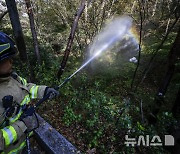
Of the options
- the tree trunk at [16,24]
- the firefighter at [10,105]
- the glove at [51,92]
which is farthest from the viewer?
the tree trunk at [16,24]

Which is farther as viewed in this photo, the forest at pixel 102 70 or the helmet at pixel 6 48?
the forest at pixel 102 70

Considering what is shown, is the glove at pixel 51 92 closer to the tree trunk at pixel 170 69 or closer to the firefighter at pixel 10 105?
the firefighter at pixel 10 105

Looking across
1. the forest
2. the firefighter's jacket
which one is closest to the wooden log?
the forest

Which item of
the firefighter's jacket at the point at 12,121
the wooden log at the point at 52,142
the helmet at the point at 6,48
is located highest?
the helmet at the point at 6,48

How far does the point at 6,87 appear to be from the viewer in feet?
8.18

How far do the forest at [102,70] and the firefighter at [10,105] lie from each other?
1.63m

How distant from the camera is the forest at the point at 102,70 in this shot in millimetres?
4277

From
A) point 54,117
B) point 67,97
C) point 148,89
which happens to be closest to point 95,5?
point 148,89

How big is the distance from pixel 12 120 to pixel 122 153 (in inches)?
91.5

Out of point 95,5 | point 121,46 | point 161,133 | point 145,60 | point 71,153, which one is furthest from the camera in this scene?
point 121,46

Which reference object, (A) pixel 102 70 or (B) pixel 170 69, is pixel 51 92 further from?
(A) pixel 102 70

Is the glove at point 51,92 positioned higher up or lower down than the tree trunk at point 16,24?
lower down

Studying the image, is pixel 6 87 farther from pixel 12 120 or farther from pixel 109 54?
pixel 109 54

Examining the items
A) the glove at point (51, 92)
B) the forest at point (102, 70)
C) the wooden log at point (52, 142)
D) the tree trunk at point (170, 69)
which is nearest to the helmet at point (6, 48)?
the glove at point (51, 92)
